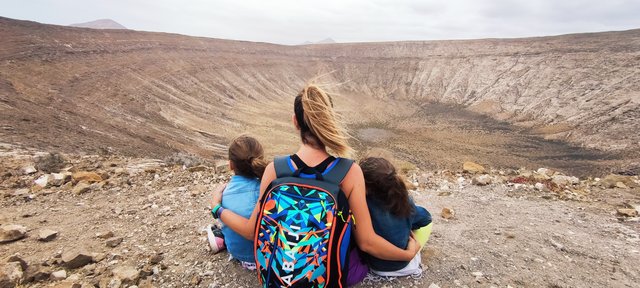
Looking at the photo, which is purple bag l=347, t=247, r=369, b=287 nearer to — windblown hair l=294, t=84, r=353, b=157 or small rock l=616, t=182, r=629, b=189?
windblown hair l=294, t=84, r=353, b=157

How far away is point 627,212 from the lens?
5.88 m

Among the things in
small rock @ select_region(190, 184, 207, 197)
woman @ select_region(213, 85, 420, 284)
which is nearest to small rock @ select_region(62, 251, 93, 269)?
woman @ select_region(213, 85, 420, 284)

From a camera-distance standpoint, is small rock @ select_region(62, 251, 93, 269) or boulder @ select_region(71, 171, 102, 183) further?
boulder @ select_region(71, 171, 102, 183)

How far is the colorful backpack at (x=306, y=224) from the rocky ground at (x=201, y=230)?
1.00m

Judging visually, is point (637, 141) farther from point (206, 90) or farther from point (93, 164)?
point (206, 90)

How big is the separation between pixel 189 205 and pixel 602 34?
47890 mm

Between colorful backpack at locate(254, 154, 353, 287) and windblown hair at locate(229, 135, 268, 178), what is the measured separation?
0.72m

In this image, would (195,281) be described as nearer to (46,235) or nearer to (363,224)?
(363,224)

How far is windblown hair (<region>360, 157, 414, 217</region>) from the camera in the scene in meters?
2.93

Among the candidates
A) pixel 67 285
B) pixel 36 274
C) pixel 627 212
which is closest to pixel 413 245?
pixel 67 285

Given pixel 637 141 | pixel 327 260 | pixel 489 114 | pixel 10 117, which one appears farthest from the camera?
pixel 489 114

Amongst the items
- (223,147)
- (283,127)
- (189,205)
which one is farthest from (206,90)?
(189,205)

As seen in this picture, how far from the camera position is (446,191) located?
25.0ft

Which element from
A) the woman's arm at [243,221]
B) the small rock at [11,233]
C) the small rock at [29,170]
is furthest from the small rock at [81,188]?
the woman's arm at [243,221]
